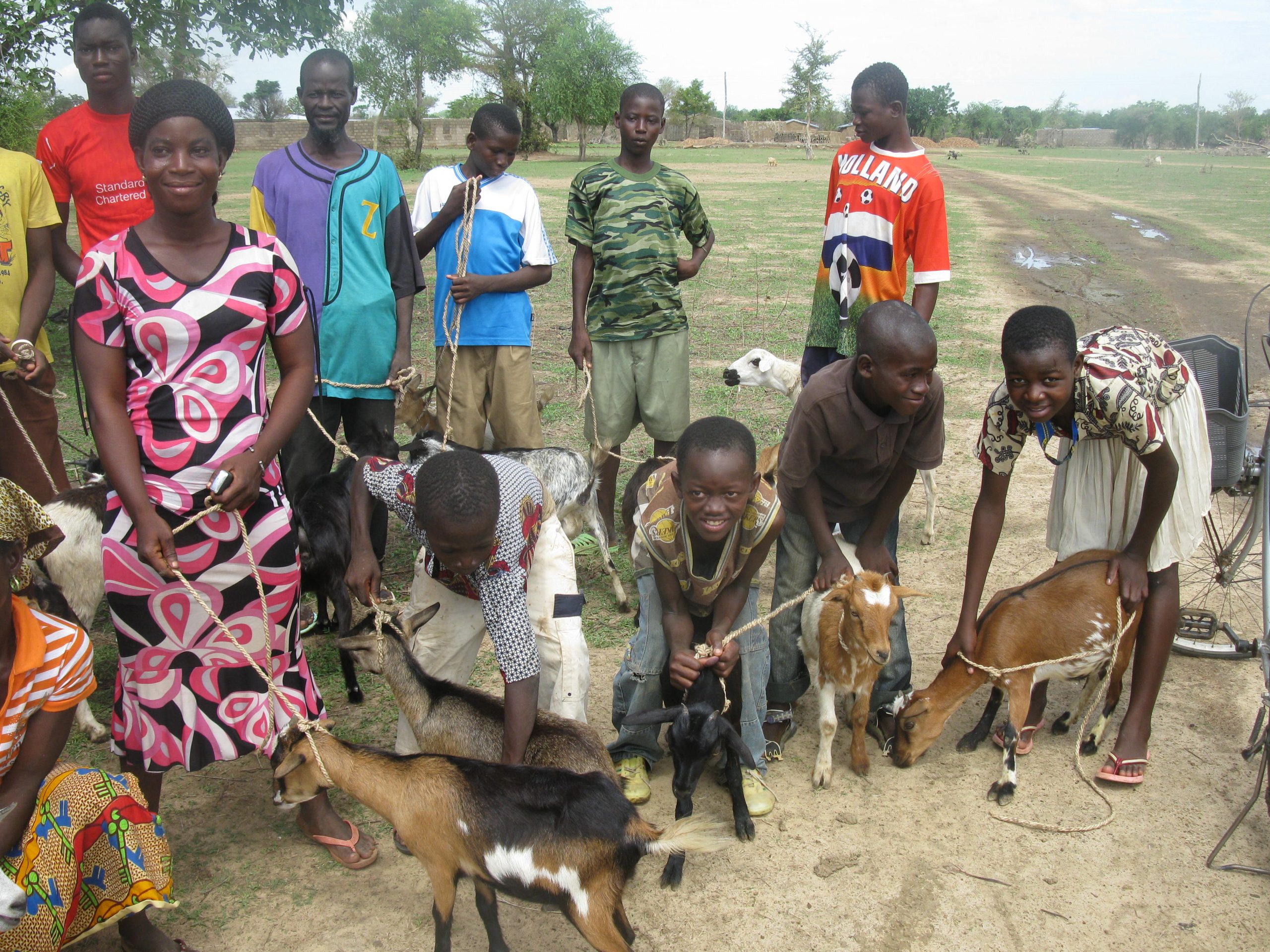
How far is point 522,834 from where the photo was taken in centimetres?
277

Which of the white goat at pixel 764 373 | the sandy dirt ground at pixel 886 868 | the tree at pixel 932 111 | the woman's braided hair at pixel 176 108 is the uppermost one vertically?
the tree at pixel 932 111

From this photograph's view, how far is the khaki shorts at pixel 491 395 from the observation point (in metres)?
5.25

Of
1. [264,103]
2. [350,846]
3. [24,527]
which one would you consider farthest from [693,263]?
[264,103]

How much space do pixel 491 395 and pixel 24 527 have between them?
9.61ft

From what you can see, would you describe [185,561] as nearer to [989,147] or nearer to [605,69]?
[605,69]

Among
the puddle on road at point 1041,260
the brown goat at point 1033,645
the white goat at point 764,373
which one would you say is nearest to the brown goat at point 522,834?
the brown goat at point 1033,645

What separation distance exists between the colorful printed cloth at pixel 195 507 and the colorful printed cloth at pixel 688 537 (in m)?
1.26

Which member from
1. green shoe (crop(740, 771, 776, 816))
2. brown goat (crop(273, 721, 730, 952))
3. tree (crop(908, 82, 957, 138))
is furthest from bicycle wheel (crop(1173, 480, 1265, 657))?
tree (crop(908, 82, 957, 138))

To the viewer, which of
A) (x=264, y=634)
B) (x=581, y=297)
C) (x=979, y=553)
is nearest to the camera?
(x=264, y=634)

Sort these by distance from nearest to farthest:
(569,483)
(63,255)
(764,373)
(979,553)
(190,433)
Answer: (190,433), (979,553), (63,255), (569,483), (764,373)

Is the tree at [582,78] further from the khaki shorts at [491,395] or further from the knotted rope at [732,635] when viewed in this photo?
the knotted rope at [732,635]

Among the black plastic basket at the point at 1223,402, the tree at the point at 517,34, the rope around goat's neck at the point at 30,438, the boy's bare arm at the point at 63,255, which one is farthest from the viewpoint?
the tree at the point at 517,34

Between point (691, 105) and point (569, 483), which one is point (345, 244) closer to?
point (569, 483)

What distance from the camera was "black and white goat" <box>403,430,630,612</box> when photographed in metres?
5.04
